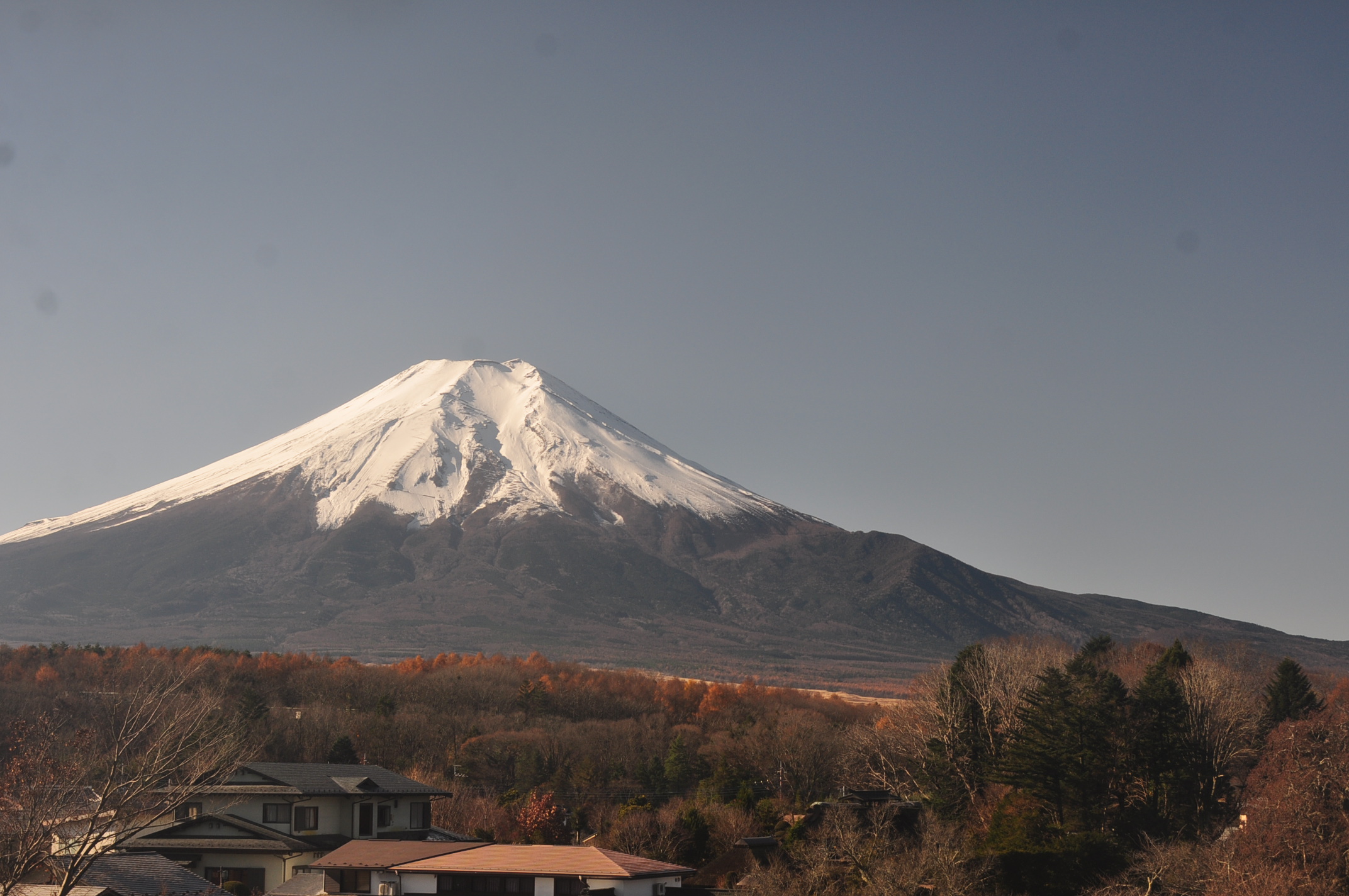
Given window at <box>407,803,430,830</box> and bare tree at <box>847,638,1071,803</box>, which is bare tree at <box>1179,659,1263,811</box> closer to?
bare tree at <box>847,638,1071,803</box>

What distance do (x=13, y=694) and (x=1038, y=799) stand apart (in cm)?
6954

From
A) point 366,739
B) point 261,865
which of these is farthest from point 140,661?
point 261,865

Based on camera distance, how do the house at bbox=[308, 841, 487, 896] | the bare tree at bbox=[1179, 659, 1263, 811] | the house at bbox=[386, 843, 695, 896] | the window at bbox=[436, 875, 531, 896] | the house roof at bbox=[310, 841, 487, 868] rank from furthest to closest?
1. the bare tree at bbox=[1179, 659, 1263, 811]
2. the house roof at bbox=[310, 841, 487, 868]
3. the house at bbox=[308, 841, 487, 896]
4. the window at bbox=[436, 875, 531, 896]
5. the house at bbox=[386, 843, 695, 896]

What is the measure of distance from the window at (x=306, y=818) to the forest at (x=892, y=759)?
483 cm

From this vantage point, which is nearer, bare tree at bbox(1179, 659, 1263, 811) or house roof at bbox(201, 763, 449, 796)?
house roof at bbox(201, 763, 449, 796)

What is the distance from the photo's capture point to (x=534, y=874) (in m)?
41.2

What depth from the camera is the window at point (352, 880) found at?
140 feet

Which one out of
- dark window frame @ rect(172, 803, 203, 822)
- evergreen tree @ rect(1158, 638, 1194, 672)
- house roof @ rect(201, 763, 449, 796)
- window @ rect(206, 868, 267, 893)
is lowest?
window @ rect(206, 868, 267, 893)

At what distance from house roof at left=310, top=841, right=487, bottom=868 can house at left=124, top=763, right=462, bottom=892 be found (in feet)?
5.62

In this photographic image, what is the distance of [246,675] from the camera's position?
10656 centimetres

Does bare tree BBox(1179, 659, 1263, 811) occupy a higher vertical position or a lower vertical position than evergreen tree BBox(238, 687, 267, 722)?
higher

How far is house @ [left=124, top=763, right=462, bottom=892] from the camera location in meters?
44.7

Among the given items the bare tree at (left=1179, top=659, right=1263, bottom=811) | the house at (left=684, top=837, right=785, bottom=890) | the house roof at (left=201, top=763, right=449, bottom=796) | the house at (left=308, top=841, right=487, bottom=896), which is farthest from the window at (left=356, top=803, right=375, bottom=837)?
the bare tree at (left=1179, top=659, right=1263, bottom=811)

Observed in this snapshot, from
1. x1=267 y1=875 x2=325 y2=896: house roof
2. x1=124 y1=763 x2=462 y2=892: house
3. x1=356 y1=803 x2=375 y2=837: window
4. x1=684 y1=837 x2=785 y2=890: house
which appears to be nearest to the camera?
x1=267 y1=875 x2=325 y2=896: house roof
